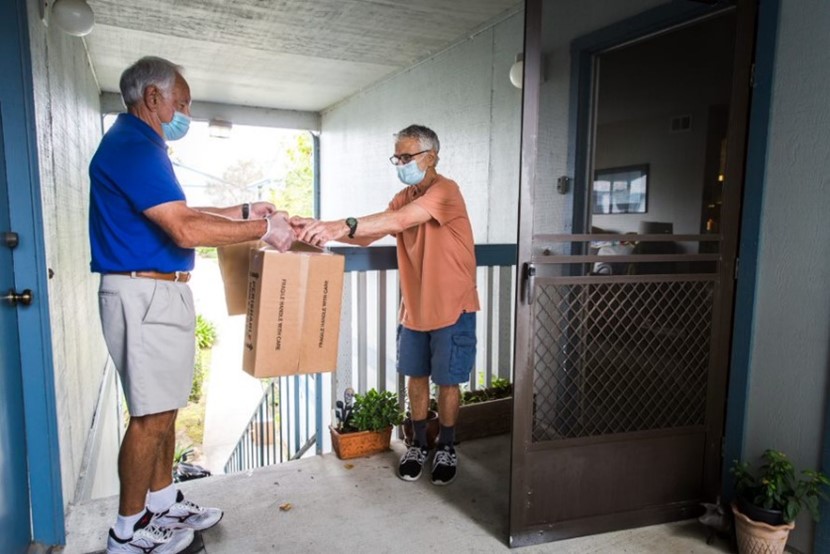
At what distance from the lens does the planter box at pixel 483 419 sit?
3250mm

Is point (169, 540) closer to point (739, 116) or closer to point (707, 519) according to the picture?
point (707, 519)

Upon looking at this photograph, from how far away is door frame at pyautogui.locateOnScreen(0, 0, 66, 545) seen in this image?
1.96 m

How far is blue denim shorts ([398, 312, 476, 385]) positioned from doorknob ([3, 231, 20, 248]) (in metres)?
1.64

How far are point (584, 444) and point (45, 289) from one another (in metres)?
2.16

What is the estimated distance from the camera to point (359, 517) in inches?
96.2

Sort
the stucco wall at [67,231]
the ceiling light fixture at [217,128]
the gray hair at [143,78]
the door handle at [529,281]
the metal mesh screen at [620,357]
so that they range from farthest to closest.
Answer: the ceiling light fixture at [217,128] → the stucco wall at [67,231] → the metal mesh screen at [620,357] → the door handle at [529,281] → the gray hair at [143,78]

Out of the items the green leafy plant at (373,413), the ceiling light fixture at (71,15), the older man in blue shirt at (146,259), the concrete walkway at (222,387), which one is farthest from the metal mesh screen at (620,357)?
the concrete walkway at (222,387)

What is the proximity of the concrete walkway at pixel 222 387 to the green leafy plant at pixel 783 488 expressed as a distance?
16.9ft

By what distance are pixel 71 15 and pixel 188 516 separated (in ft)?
8.67

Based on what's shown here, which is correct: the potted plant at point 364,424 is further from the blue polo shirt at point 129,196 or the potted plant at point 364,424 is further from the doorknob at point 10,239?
the doorknob at point 10,239

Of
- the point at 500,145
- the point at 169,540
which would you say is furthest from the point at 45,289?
the point at 500,145

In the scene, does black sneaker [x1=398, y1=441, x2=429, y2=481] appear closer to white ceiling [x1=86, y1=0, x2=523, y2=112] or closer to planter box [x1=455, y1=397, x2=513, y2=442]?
planter box [x1=455, y1=397, x2=513, y2=442]

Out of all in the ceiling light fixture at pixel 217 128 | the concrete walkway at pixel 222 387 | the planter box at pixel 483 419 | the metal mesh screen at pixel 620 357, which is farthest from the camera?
the concrete walkway at pixel 222 387

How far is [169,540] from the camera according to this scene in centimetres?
210
